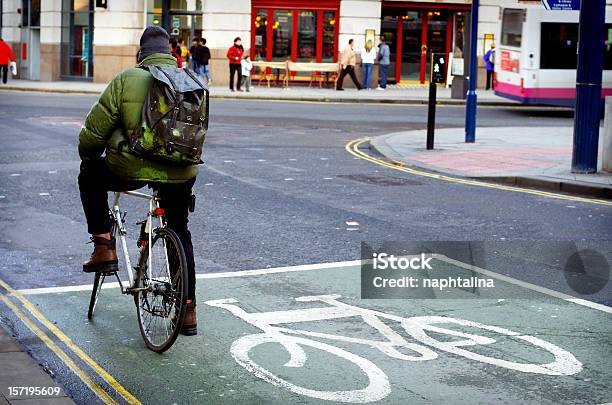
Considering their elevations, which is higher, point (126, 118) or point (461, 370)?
point (126, 118)

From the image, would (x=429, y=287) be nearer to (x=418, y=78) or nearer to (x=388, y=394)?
(x=388, y=394)

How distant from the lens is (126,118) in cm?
635

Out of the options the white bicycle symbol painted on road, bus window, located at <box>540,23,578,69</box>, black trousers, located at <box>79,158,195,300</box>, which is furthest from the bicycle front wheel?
bus window, located at <box>540,23,578,69</box>

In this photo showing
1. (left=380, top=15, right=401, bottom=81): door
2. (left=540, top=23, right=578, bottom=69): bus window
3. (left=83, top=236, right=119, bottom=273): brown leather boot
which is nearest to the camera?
(left=83, top=236, right=119, bottom=273): brown leather boot

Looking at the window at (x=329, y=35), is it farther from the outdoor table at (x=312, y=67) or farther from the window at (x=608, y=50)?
the window at (x=608, y=50)

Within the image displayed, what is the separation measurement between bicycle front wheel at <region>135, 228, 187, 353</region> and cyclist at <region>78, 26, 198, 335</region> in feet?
0.36

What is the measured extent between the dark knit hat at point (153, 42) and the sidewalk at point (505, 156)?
8.63m

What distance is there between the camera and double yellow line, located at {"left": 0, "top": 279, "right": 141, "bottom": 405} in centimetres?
579

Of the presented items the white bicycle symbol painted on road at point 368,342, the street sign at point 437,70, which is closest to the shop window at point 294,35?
the street sign at point 437,70

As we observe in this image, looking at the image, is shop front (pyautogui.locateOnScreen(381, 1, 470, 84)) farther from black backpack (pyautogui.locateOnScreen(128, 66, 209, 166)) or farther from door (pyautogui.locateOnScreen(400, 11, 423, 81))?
black backpack (pyautogui.locateOnScreen(128, 66, 209, 166))

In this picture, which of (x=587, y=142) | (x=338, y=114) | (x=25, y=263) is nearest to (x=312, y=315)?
(x=25, y=263)

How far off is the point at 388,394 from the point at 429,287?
259 centimetres

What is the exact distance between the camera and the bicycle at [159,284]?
6.25m

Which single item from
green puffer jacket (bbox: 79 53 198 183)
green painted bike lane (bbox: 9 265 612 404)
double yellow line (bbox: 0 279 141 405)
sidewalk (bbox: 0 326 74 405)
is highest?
green puffer jacket (bbox: 79 53 198 183)
